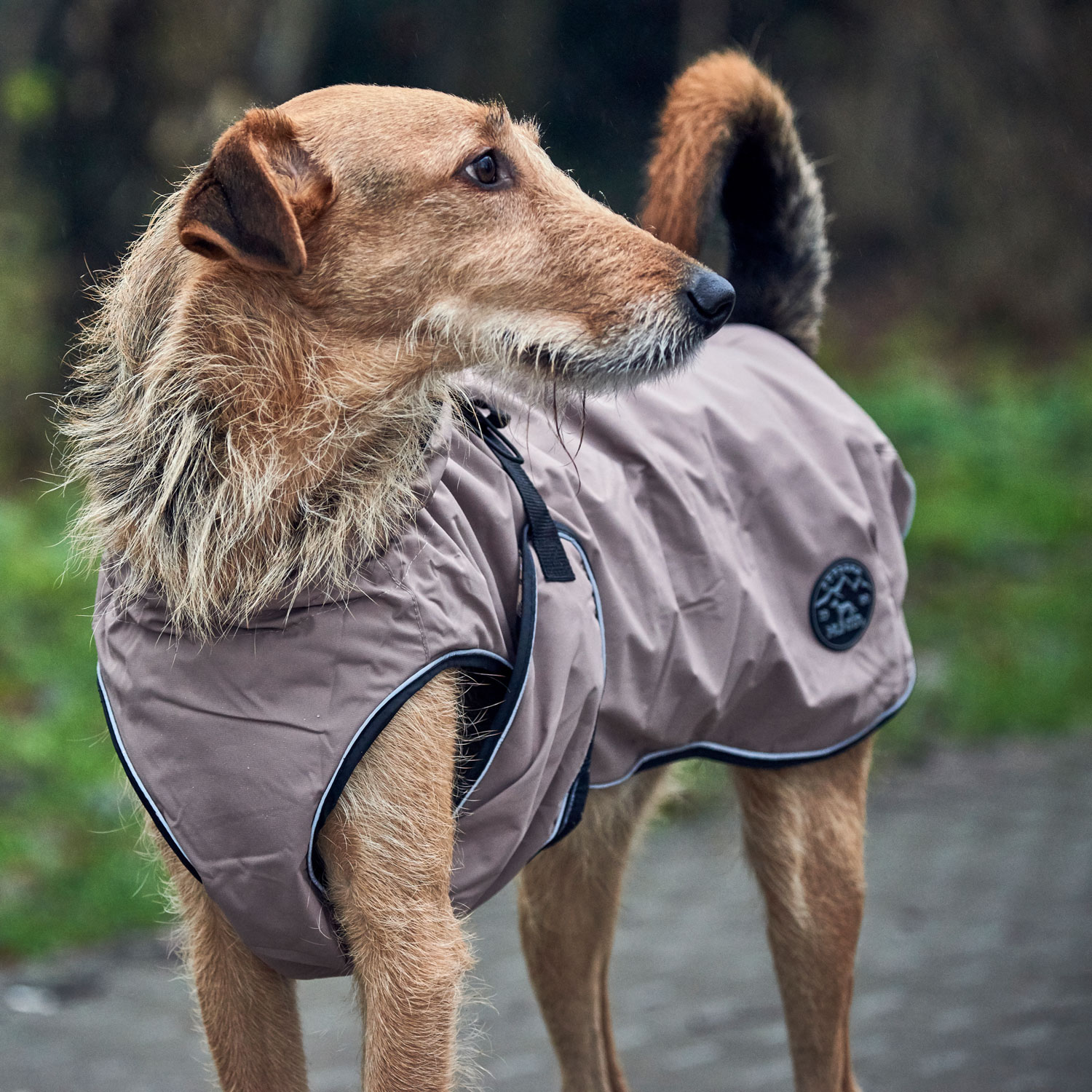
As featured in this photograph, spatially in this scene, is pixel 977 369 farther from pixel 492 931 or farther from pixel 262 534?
pixel 262 534

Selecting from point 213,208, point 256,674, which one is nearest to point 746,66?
point 213,208

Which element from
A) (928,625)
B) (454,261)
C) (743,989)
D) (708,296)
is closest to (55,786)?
(743,989)

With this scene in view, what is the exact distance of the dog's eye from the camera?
2.29 m

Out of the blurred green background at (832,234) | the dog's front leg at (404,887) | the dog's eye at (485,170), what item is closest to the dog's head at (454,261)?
the dog's eye at (485,170)

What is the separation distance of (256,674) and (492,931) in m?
3.03

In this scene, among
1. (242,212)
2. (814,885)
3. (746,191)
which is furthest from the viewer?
(746,191)

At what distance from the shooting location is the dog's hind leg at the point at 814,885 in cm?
298

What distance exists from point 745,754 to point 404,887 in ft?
3.08

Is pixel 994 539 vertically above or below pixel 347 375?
below

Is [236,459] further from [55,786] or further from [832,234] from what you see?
[832,234]

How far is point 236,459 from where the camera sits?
2197 mm

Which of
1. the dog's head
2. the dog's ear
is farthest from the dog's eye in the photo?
the dog's ear

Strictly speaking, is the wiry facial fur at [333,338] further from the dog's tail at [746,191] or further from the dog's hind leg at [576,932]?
the dog's hind leg at [576,932]

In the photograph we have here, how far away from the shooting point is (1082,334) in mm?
12430
